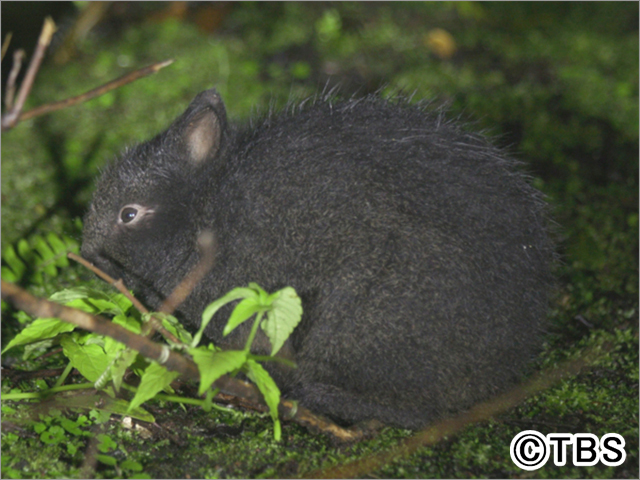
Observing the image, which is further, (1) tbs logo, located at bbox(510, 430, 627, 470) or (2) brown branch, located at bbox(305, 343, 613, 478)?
(1) tbs logo, located at bbox(510, 430, 627, 470)

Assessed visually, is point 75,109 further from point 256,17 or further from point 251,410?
point 251,410

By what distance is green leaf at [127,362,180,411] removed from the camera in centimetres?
313

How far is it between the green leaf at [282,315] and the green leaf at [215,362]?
0.51 ft

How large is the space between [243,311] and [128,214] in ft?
4.75

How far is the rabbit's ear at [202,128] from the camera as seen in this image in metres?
4.10

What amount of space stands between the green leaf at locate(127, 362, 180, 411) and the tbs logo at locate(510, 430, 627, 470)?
1.77 m

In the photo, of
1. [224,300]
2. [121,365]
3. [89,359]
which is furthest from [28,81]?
[89,359]

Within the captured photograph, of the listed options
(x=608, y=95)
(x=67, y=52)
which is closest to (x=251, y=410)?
(x=608, y=95)

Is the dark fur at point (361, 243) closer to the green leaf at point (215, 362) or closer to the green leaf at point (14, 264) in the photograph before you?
the green leaf at point (215, 362)

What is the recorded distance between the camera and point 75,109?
7.85 m

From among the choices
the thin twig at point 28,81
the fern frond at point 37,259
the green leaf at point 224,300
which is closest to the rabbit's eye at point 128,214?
the fern frond at point 37,259

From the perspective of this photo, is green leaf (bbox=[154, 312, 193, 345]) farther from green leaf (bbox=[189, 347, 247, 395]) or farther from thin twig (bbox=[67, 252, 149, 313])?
green leaf (bbox=[189, 347, 247, 395])

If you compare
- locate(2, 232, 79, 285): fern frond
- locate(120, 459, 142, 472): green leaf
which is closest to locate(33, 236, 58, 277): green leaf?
locate(2, 232, 79, 285): fern frond

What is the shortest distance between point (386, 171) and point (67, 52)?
254 inches
